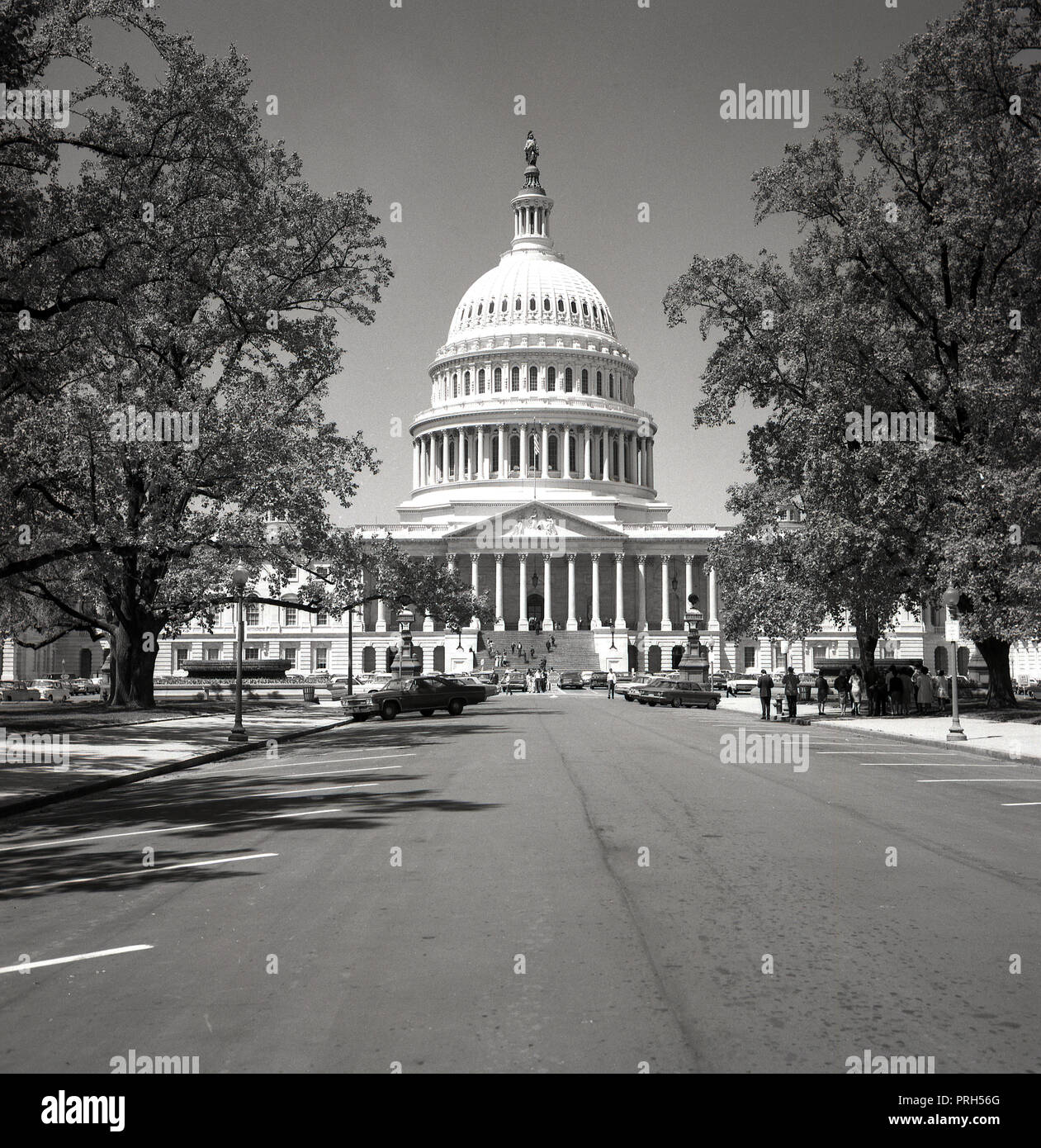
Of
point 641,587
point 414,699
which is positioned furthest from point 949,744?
point 641,587

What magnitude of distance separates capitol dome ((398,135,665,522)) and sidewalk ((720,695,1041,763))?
87.6m

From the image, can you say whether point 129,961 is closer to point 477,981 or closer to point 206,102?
point 477,981

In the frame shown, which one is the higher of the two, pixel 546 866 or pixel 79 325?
pixel 79 325

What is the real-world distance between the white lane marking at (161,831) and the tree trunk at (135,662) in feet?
85.4

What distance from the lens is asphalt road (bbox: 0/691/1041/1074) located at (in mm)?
5637

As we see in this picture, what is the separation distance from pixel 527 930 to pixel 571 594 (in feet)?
356

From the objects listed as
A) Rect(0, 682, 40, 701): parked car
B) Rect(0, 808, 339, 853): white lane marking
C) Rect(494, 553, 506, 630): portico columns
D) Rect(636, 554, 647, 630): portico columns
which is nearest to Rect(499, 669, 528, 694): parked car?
Rect(0, 682, 40, 701): parked car

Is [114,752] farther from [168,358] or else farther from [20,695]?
[20,695]

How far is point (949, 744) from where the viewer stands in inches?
1041

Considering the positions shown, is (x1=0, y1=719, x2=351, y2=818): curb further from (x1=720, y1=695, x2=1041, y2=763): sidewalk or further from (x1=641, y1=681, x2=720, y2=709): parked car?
(x1=641, y1=681, x2=720, y2=709): parked car

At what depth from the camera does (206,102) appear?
2742 cm

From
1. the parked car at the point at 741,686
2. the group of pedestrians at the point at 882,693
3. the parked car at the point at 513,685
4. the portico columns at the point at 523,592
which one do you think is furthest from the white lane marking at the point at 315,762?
the portico columns at the point at 523,592
